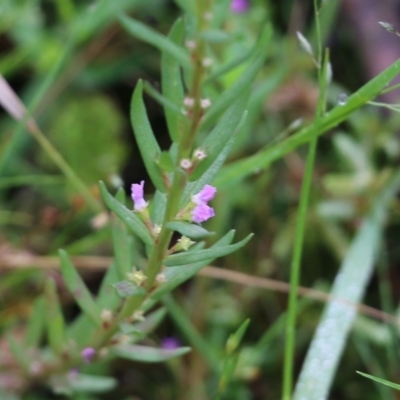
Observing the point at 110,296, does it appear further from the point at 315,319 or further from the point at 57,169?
the point at 57,169

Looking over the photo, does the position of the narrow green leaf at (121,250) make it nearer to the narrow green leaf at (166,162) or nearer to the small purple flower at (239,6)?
the narrow green leaf at (166,162)

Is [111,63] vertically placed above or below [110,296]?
above

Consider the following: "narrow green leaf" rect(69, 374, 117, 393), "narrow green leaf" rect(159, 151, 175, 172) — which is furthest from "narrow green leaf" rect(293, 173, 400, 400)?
"narrow green leaf" rect(159, 151, 175, 172)

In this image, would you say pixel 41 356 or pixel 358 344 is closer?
pixel 41 356

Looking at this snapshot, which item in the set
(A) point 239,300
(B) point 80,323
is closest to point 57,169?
(A) point 239,300

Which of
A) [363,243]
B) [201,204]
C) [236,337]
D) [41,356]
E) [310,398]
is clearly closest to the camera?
[201,204]

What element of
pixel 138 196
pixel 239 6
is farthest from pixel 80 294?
pixel 239 6

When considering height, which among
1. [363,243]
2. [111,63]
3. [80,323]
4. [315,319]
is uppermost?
[111,63]
